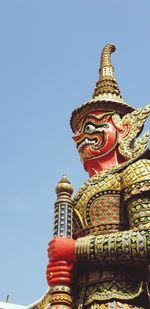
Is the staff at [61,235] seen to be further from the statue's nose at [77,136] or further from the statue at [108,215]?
the statue's nose at [77,136]

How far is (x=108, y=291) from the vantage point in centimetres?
570

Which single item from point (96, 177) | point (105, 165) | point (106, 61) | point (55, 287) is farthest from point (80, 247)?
point (106, 61)

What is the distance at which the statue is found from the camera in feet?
18.6

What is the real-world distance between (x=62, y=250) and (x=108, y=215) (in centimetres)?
82

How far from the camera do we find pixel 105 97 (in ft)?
24.8

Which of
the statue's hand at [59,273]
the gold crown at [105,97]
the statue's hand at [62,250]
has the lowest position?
the statue's hand at [59,273]

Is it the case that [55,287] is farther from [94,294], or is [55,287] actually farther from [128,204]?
[128,204]

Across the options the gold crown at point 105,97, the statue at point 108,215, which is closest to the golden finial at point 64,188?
the statue at point 108,215

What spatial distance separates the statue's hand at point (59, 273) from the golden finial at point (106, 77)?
9.49 ft

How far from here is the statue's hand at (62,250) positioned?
5.81 m

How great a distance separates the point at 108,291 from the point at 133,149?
82.0 inches

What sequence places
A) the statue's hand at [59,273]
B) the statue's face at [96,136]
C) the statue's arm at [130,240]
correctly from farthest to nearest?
the statue's face at [96,136] < the statue's hand at [59,273] < the statue's arm at [130,240]

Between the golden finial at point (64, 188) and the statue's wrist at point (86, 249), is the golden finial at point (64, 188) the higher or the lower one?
the higher one

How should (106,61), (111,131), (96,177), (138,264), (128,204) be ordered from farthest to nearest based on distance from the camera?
(106,61), (111,131), (96,177), (128,204), (138,264)
